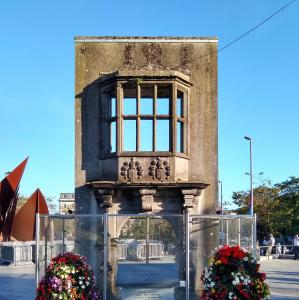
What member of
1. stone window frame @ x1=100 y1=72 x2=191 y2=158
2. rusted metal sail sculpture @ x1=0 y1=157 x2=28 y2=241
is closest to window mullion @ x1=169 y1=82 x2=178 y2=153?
stone window frame @ x1=100 y1=72 x2=191 y2=158

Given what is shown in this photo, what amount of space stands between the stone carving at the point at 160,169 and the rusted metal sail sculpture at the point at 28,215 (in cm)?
699

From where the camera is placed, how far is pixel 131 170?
14.3m

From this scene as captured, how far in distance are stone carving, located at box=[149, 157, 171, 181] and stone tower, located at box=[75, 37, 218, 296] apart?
0.09 ft

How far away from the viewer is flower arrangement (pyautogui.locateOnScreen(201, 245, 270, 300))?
9859mm

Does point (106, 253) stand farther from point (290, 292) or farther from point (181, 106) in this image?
point (290, 292)

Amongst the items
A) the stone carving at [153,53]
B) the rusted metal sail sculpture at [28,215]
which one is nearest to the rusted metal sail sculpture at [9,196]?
the rusted metal sail sculpture at [28,215]

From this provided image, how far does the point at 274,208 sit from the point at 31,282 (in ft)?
110

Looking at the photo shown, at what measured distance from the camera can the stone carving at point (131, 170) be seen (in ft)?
46.9

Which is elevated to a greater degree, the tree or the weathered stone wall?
the weathered stone wall

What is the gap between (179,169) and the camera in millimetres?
14570

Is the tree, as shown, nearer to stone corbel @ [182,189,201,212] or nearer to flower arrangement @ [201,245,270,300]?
stone corbel @ [182,189,201,212]

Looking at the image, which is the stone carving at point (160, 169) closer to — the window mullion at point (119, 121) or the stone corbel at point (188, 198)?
the stone corbel at point (188, 198)

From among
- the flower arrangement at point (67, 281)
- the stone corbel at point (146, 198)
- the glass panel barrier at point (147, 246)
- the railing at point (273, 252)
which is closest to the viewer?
the flower arrangement at point (67, 281)

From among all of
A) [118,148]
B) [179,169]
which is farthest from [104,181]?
[179,169]
